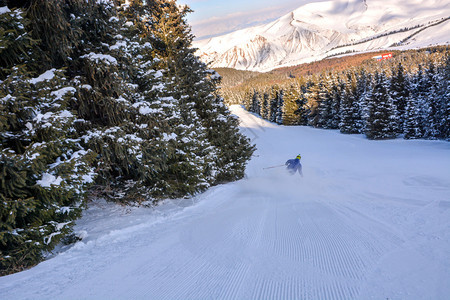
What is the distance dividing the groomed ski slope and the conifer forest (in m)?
0.61

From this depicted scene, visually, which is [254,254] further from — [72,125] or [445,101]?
[445,101]

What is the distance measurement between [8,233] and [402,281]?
5337 mm

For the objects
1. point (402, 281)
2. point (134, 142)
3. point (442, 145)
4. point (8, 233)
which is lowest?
point (442, 145)

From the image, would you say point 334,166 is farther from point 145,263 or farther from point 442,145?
point 145,263

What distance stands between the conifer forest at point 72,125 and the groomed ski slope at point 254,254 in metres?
0.61

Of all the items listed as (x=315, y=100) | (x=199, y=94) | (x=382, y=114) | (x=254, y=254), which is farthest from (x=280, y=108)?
(x=254, y=254)

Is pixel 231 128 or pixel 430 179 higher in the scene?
pixel 231 128

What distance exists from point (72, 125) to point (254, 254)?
4536 mm

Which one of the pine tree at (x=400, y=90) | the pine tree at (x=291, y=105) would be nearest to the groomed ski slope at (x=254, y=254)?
the pine tree at (x=400, y=90)

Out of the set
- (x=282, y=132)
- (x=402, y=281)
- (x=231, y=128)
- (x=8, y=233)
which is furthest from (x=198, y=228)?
(x=282, y=132)

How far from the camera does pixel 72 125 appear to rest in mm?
5355

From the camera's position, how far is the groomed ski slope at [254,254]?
3176mm

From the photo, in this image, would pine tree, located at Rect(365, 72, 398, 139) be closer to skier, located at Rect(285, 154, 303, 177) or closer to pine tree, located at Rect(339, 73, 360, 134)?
pine tree, located at Rect(339, 73, 360, 134)

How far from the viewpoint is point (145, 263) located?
391 centimetres
